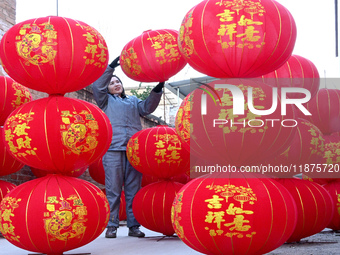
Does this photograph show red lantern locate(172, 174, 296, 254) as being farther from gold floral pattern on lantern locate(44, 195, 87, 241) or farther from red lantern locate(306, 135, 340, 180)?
red lantern locate(306, 135, 340, 180)

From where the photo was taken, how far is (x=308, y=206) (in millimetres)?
2918

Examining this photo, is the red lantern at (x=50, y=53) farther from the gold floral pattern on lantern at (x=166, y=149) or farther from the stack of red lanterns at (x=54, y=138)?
the gold floral pattern on lantern at (x=166, y=149)

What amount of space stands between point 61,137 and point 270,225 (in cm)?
126

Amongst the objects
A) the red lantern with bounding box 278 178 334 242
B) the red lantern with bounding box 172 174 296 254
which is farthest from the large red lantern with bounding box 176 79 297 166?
the red lantern with bounding box 278 178 334 242

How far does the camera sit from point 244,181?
7.01 ft

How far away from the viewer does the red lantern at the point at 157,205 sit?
3354 mm

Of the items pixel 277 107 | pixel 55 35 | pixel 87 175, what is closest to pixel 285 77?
pixel 277 107

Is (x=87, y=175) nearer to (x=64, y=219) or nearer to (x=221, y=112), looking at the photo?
(x=64, y=219)

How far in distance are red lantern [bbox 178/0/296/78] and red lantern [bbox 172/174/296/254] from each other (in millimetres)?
592

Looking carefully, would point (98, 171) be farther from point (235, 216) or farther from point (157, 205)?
point (235, 216)

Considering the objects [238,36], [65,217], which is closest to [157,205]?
[65,217]

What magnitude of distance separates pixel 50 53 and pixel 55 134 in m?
0.48

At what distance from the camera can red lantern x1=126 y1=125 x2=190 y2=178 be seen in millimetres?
3342

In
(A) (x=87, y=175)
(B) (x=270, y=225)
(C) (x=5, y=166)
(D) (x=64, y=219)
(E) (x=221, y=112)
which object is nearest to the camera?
(B) (x=270, y=225)
